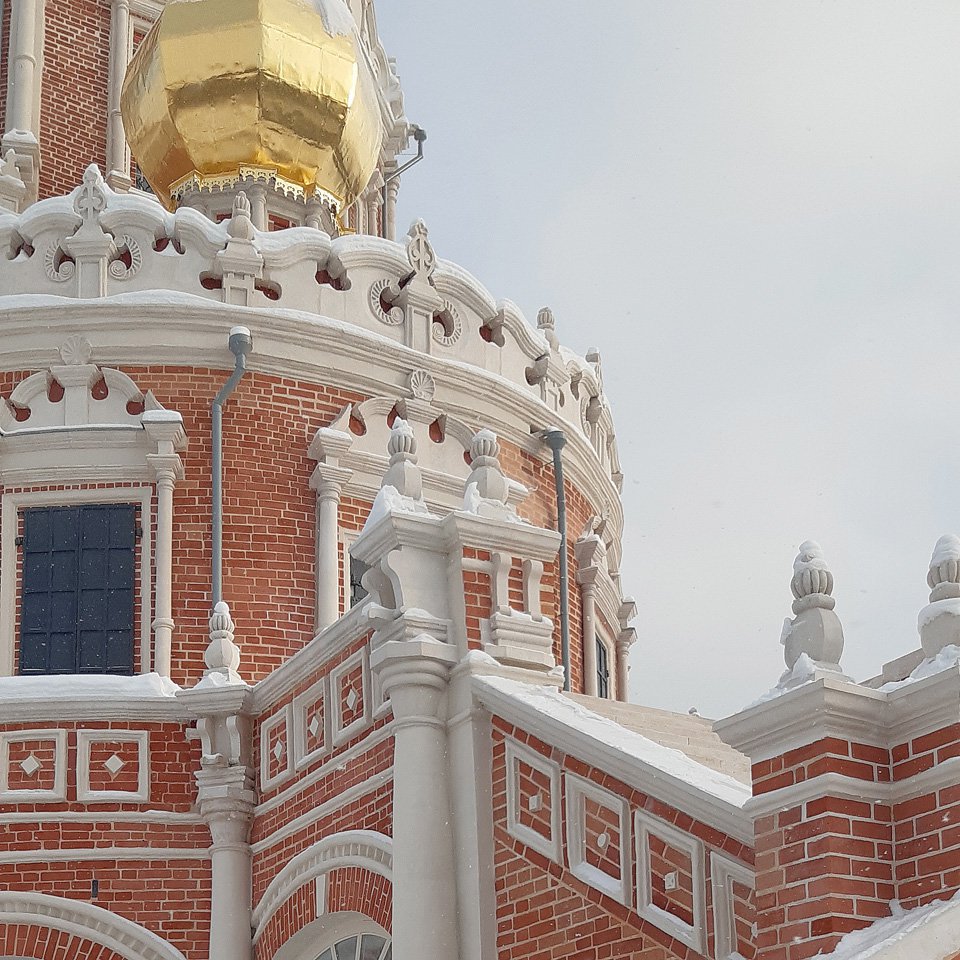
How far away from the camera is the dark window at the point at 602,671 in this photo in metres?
17.1

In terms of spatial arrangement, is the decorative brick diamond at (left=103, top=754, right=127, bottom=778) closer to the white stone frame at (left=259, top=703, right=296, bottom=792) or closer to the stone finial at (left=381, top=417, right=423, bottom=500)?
the white stone frame at (left=259, top=703, right=296, bottom=792)

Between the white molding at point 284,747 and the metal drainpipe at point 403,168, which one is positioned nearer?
the white molding at point 284,747

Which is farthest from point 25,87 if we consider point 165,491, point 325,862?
point 325,862

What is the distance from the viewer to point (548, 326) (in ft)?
55.4

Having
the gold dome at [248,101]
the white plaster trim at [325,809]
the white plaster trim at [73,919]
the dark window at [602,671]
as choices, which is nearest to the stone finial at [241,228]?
the gold dome at [248,101]

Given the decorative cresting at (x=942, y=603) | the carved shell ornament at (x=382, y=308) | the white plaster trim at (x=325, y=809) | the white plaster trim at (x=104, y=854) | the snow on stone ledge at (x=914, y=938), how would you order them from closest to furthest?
the snow on stone ledge at (x=914, y=938) → the decorative cresting at (x=942, y=603) → the white plaster trim at (x=325, y=809) → the white plaster trim at (x=104, y=854) → the carved shell ornament at (x=382, y=308)

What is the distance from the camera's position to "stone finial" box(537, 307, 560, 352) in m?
16.7

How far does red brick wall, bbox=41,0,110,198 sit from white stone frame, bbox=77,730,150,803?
11070 mm

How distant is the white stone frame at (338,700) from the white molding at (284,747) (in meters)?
0.70

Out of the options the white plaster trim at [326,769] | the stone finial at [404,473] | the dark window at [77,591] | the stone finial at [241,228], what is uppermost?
the stone finial at [241,228]

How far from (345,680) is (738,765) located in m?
2.22

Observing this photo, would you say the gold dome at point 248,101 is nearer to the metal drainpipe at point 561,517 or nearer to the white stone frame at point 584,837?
the metal drainpipe at point 561,517

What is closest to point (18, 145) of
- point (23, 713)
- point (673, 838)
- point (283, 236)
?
point (283, 236)

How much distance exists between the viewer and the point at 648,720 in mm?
10297
